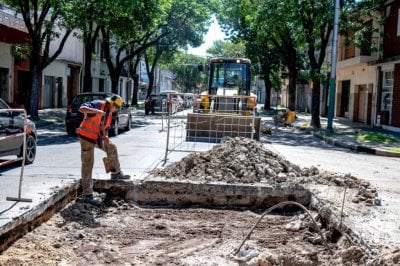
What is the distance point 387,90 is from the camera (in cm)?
2916

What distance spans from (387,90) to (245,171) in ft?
73.8

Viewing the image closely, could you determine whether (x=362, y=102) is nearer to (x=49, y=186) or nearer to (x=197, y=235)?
(x=49, y=186)

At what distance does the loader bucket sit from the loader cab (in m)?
5.91

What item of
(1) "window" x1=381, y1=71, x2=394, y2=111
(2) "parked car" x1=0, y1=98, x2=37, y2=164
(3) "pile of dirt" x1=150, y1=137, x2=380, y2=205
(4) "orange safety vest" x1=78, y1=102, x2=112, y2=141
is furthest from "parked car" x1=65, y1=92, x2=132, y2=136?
(1) "window" x1=381, y1=71, x2=394, y2=111

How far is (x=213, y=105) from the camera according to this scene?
55.5 feet


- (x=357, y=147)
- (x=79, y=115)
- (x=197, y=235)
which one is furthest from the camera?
(x=357, y=147)

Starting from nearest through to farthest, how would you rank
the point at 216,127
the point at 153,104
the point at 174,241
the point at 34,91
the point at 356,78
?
the point at 174,241
the point at 216,127
the point at 34,91
the point at 356,78
the point at 153,104

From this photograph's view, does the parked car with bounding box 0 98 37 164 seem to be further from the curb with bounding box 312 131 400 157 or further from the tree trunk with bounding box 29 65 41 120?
the tree trunk with bounding box 29 65 41 120

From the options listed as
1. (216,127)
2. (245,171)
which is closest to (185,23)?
(216,127)

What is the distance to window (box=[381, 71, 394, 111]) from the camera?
1122 inches

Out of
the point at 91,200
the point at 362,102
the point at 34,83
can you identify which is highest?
the point at 34,83

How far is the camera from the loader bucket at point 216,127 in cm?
1417

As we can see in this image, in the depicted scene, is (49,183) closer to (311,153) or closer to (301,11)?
(311,153)

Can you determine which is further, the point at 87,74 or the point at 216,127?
the point at 87,74
